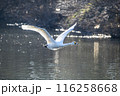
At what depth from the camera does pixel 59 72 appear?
181 feet

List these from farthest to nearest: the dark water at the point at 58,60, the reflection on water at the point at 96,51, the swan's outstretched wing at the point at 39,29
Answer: the reflection on water at the point at 96,51 → the dark water at the point at 58,60 → the swan's outstretched wing at the point at 39,29

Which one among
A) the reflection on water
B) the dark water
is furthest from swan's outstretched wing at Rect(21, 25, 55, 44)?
the reflection on water

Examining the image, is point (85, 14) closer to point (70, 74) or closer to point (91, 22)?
point (91, 22)

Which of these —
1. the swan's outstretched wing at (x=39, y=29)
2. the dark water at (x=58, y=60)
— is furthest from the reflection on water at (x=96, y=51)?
the swan's outstretched wing at (x=39, y=29)

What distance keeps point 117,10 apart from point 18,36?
20002mm

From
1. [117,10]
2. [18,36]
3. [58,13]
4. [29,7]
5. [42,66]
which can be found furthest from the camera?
[29,7]

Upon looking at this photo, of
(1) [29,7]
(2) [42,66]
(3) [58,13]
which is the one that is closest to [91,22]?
(3) [58,13]

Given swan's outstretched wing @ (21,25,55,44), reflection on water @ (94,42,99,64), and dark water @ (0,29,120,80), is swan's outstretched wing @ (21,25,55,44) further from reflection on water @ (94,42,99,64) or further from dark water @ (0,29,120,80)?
reflection on water @ (94,42,99,64)

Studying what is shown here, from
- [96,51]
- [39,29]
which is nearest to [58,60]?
[96,51]

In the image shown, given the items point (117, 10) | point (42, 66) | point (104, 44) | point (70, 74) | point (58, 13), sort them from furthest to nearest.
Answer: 1. point (58, 13)
2. point (117, 10)
3. point (104, 44)
4. point (42, 66)
5. point (70, 74)

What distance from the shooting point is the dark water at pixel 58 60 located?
5431 centimetres

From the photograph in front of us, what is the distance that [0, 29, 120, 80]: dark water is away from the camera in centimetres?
5431

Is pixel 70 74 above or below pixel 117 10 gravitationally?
below

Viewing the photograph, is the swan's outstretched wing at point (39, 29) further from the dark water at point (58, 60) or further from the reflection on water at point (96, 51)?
the reflection on water at point (96, 51)
